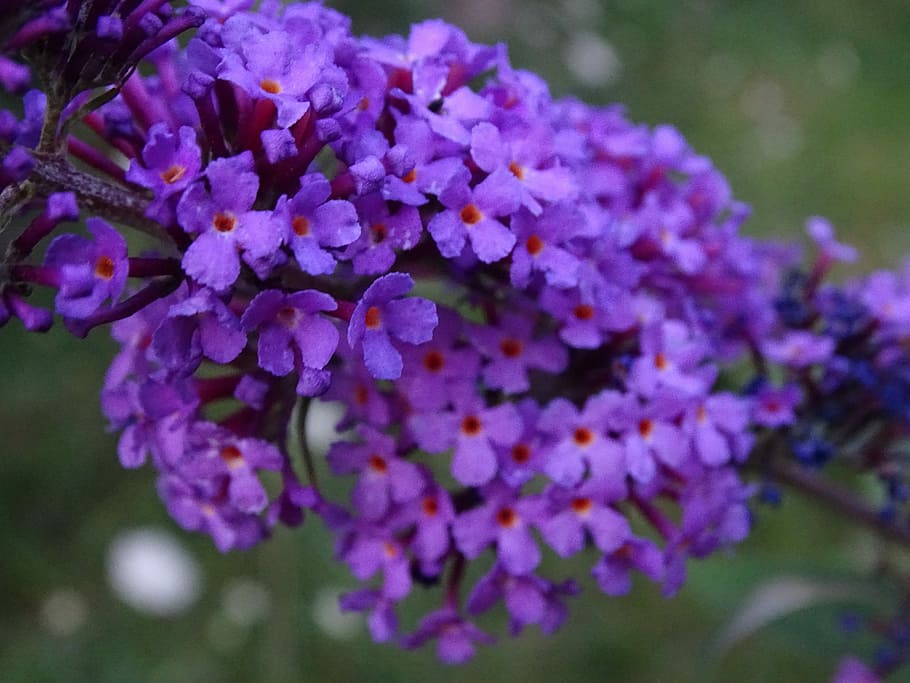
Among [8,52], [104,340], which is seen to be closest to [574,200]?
[8,52]

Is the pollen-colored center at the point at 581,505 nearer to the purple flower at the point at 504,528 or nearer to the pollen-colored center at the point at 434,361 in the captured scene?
the purple flower at the point at 504,528

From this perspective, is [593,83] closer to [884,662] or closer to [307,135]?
[884,662]

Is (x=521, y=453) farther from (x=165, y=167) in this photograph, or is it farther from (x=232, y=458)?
(x=165, y=167)

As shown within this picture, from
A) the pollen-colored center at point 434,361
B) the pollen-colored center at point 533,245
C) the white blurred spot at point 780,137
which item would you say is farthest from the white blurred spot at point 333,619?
the white blurred spot at point 780,137

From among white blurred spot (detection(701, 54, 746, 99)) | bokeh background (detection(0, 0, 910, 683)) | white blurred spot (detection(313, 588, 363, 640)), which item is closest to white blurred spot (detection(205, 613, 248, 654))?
bokeh background (detection(0, 0, 910, 683))

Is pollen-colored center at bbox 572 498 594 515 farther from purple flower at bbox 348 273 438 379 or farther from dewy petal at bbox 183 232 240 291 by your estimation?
dewy petal at bbox 183 232 240 291

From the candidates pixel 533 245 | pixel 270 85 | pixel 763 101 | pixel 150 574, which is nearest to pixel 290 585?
pixel 150 574
